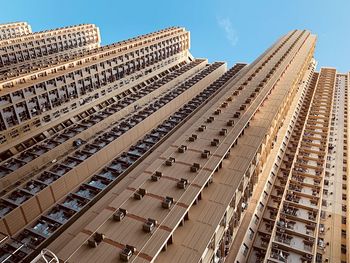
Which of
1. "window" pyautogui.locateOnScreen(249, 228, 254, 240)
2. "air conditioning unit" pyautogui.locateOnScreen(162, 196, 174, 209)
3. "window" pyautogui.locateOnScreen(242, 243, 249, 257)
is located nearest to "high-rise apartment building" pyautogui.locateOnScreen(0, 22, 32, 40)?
"air conditioning unit" pyautogui.locateOnScreen(162, 196, 174, 209)

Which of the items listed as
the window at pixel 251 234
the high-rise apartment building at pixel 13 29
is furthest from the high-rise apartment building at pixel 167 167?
the high-rise apartment building at pixel 13 29

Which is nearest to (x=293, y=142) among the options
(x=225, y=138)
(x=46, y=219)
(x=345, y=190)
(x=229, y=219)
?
(x=345, y=190)

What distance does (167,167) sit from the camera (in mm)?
40469

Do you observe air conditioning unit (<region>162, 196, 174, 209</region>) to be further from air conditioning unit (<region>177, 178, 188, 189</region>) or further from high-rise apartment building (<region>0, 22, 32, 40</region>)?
high-rise apartment building (<region>0, 22, 32, 40</region>)

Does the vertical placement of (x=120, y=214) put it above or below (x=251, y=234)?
Result: above

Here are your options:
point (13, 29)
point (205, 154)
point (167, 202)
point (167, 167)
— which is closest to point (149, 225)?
point (167, 202)

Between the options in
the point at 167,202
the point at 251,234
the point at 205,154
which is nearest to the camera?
the point at 167,202

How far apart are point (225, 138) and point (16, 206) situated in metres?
33.9

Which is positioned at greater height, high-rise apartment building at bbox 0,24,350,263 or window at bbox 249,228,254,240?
high-rise apartment building at bbox 0,24,350,263

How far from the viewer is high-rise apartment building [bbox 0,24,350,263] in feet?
105

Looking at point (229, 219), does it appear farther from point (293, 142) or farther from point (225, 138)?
point (293, 142)

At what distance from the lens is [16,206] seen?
45688 mm

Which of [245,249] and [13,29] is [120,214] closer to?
[245,249]

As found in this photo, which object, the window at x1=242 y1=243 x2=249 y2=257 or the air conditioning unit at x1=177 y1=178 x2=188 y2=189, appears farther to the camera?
the window at x1=242 y1=243 x2=249 y2=257
